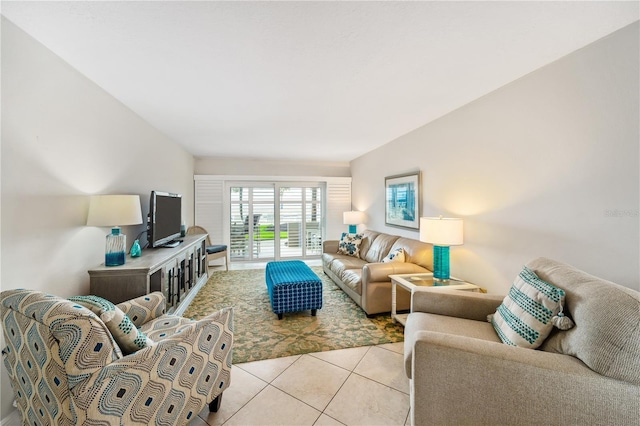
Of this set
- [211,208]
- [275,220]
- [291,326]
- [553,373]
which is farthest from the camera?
[275,220]

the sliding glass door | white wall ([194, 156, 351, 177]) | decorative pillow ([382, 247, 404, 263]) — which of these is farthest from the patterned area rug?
white wall ([194, 156, 351, 177])

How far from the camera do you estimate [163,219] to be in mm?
3178

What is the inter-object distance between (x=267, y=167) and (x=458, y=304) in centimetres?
480

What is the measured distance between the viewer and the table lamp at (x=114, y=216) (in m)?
2.04

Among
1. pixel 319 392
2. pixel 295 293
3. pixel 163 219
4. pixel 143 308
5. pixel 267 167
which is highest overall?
pixel 267 167

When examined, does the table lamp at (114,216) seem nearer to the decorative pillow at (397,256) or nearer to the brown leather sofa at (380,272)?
the brown leather sofa at (380,272)

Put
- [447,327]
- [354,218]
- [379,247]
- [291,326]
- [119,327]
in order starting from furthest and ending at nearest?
1. [354,218]
2. [379,247]
3. [291,326]
4. [447,327]
5. [119,327]

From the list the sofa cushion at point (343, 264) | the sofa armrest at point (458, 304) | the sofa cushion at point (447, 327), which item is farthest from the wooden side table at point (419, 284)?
the sofa cushion at point (343, 264)

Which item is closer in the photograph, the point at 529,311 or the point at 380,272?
the point at 529,311

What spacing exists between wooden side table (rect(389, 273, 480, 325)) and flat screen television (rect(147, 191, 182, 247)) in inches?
109

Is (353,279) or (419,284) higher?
(419,284)

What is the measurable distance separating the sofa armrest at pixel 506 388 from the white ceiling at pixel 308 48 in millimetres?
1753

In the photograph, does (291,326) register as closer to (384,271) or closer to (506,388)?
(384,271)

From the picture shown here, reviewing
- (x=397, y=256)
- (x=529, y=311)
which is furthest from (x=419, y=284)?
(x=529, y=311)
